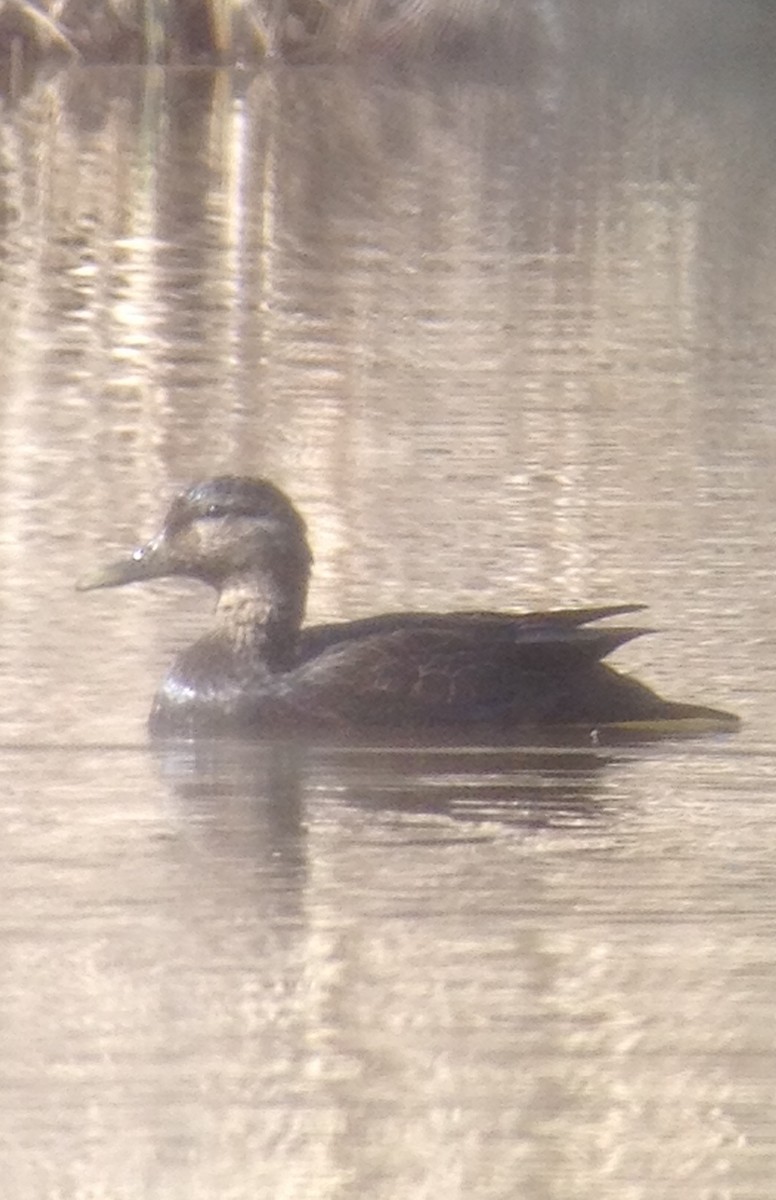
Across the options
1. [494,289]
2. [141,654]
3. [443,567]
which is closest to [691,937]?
[141,654]

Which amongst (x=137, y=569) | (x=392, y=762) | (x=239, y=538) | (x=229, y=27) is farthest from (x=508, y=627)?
(x=229, y=27)

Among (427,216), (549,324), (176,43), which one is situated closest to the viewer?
(549,324)

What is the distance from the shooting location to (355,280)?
43.1 ft

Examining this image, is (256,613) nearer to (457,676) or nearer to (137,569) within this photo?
(137,569)

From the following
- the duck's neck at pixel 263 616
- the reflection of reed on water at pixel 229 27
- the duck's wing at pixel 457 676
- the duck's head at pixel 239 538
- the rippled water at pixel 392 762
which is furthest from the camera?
the reflection of reed on water at pixel 229 27

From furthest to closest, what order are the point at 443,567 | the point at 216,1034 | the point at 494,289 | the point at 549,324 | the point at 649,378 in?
the point at 494,289, the point at 549,324, the point at 649,378, the point at 443,567, the point at 216,1034

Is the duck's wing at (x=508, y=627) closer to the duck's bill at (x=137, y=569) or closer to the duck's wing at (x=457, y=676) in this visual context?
the duck's wing at (x=457, y=676)

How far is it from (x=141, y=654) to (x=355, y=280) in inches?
239

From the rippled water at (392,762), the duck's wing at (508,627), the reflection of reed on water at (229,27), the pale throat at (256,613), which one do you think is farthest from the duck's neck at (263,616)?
the reflection of reed on water at (229,27)

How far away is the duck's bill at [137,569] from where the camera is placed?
A: 705cm

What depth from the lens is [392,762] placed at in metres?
6.41

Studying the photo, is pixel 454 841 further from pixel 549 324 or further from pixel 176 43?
pixel 176 43

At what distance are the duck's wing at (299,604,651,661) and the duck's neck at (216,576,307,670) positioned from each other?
0.11 meters

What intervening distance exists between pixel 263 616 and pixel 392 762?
616 millimetres
